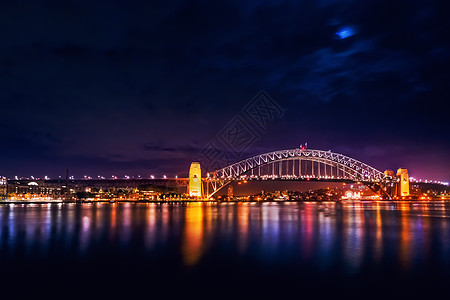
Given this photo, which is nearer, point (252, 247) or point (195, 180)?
point (252, 247)

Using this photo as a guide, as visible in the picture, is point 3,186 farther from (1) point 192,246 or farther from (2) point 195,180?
(1) point 192,246

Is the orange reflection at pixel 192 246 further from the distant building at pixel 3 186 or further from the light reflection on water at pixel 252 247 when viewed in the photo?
the distant building at pixel 3 186

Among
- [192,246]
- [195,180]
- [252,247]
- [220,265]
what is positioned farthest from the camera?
[195,180]

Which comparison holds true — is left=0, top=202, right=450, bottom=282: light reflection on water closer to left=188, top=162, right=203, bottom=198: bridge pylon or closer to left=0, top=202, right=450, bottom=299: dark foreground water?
left=0, top=202, right=450, bottom=299: dark foreground water

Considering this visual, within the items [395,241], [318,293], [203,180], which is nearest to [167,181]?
[203,180]

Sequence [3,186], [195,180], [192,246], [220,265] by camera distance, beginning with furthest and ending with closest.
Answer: [3,186]
[195,180]
[192,246]
[220,265]

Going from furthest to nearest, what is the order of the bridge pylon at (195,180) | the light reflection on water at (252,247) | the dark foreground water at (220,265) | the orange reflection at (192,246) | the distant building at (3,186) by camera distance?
the distant building at (3,186) → the bridge pylon at (195,180) → the orange reflection at (192,246) → the light reflection on water at (252,247) → the dark foreground water at (220,265)

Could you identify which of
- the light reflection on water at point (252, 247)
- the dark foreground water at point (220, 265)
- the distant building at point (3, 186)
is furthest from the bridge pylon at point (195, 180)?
the dark foreground water at point (220, 265)

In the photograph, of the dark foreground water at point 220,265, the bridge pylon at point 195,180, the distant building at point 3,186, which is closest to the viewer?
the dark foreground water at point 220,265

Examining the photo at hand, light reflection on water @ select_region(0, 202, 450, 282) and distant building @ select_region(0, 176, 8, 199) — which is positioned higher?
distant building @ select_region(0, 176, 8, 199)

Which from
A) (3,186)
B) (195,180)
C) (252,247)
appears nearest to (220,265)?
(252,247)

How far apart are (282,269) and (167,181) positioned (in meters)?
72.3

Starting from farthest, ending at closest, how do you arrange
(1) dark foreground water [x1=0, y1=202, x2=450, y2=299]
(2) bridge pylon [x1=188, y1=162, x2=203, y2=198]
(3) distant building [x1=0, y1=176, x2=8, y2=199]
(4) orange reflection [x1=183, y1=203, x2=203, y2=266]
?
1. (3) distant building [x1=0, y1=176, x2=8, y2=199]
2. (2) bridge pylon [x1=188, y1=162, x2=203, y2=198]
3. (4) orange reflection [x1=183, y1=203, x2=203, y2=266]
4. (1) dark foreground water [x1=0, y1=202, x2=450, y2=299]

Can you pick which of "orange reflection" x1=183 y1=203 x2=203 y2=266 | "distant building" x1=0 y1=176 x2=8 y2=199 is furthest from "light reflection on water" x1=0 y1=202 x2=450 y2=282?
"distant building" x1=0 y1=176 x2=8 y2=199
